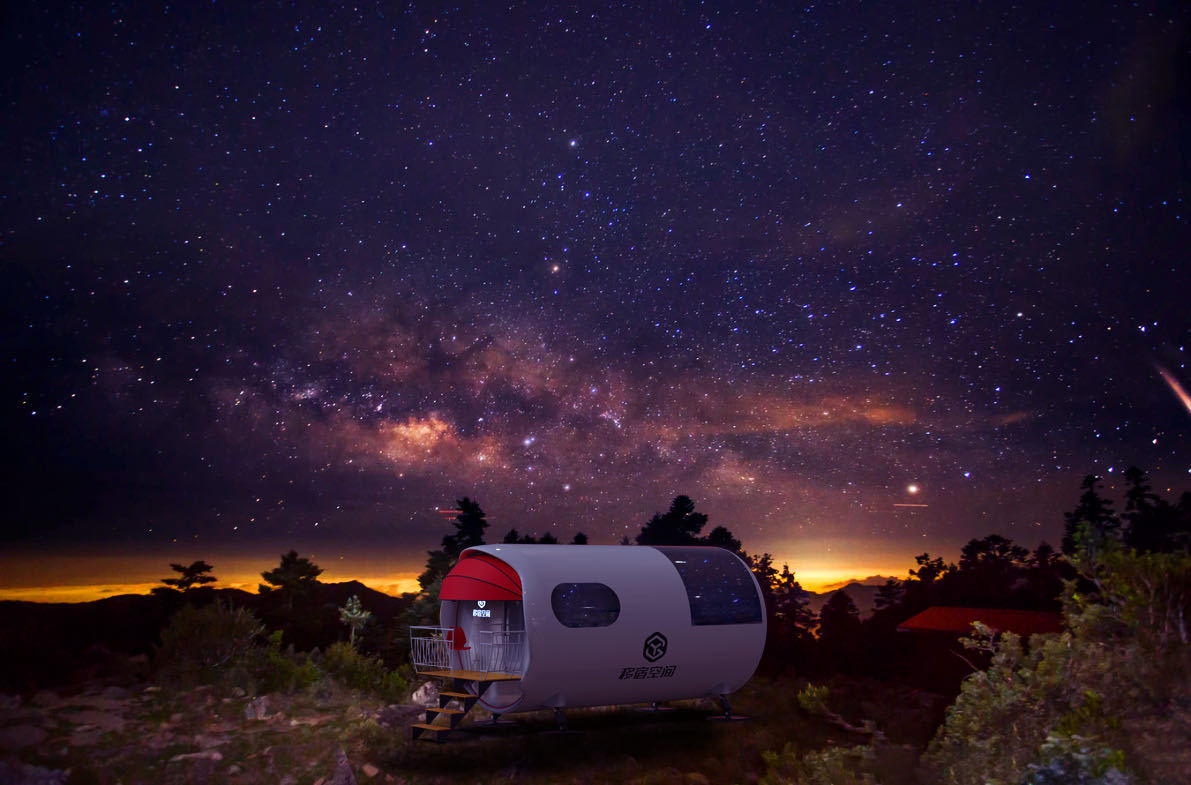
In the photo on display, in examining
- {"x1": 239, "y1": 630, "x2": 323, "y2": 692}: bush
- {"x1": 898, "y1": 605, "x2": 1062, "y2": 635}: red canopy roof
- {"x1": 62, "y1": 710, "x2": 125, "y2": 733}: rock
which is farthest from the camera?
{"x1": 898, "y1": 605, "x2": 1062, "y2": 635}: red canopy roof

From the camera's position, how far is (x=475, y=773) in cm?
1285

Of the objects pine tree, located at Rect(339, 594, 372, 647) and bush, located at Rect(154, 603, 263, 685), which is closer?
bush, located at Rect(154, 603, 263, 685)

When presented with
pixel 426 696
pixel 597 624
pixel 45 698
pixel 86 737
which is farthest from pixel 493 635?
pixel 45 698

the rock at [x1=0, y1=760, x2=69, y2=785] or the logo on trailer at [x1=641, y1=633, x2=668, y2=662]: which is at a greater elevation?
the logo on trailer at [x1=641, y1=633, x2=668, y2=662]

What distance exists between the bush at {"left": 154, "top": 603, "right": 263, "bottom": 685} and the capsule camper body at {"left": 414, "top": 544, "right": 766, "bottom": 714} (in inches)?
223

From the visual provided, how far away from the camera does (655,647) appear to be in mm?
15242

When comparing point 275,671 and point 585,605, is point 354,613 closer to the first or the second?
point 275,671

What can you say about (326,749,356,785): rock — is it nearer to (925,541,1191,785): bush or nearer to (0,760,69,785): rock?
(0,760,69,785): rock

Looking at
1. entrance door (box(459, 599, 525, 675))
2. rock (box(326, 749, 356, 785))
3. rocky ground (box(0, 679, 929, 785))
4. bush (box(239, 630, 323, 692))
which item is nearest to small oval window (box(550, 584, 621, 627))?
entrance door (box(459, 599, 525, 675))

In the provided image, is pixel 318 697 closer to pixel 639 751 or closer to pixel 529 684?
pixel 529 684

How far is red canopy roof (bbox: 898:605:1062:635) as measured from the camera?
18953 millimetres

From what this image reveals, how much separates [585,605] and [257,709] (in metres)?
7.54

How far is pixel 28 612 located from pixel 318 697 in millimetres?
7920

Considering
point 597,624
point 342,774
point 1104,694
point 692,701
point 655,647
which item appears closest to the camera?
point 1104,694
